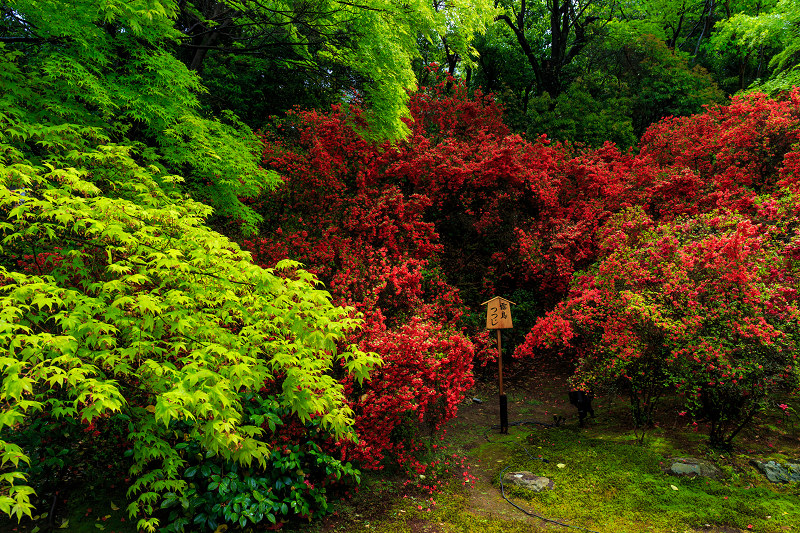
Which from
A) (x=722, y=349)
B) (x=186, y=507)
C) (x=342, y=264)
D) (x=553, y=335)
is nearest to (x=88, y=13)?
(x=342, y=264)

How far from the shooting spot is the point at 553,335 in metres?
7.41

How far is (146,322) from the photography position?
147 inches

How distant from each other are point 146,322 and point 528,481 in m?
4.87

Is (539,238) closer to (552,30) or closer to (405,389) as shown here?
(405,389)

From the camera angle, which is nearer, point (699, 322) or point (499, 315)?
point (699, 322)

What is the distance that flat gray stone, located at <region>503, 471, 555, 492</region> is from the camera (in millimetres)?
5477

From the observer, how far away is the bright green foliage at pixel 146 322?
352cm

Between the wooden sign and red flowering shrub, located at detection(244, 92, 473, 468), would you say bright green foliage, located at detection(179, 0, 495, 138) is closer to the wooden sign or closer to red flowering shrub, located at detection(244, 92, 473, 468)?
red flowering shrub, located at detection(244, 92, 473, 468)

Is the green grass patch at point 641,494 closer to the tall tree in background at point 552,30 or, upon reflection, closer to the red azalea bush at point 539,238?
the red azalea bush at point 539,238

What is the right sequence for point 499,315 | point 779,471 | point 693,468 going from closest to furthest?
point 779,471 < point 693,468 < point 499,315

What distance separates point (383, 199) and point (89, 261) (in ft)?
18.9

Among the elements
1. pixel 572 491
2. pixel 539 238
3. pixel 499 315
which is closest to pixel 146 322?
pixel 572 491

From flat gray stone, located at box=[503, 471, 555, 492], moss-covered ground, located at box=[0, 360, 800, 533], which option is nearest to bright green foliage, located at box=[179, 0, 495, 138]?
moss-covered ground, located at box=[0, 360, 800, 533]

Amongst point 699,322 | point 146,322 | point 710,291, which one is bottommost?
point 699,322
